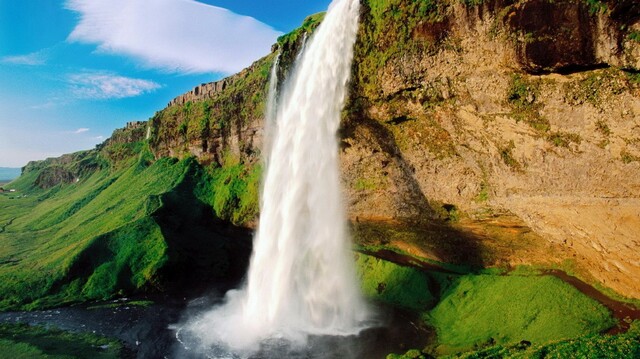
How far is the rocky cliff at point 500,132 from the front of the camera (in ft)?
39.4

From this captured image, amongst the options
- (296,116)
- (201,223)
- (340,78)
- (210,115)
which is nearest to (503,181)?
(340,78)

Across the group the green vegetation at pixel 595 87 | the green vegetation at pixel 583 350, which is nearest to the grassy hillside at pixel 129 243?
the green vegetation at pixel 583 350

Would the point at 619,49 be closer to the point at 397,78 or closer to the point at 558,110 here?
the point at 558,110

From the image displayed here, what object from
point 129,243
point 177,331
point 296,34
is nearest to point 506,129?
point 296,34

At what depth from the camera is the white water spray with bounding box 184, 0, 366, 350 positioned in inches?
725

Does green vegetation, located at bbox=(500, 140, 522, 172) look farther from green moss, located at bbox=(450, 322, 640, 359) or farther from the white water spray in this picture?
the white water spray

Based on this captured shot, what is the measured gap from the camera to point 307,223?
70.8 feet

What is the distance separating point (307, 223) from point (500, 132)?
441 inches

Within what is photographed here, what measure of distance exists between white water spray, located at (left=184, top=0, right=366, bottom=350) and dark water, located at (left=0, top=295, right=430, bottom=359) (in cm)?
114

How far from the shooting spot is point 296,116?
21.1 m

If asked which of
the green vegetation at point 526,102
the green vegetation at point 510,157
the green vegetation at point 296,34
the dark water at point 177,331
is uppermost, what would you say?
the green vegetation at point 296,34

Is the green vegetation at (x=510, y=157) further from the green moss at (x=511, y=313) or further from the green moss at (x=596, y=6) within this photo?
the green moss at (x=511, y=313)

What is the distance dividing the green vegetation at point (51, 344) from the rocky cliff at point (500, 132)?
13821 mm

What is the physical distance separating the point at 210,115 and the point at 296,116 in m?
20.6
